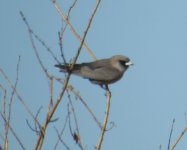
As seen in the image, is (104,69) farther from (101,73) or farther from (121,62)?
(121,62)

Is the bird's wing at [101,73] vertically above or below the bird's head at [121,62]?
below

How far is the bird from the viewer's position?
4767 mm

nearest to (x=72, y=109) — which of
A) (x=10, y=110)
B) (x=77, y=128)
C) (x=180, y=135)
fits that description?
(x=77, y=128)

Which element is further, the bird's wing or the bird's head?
the bird's head

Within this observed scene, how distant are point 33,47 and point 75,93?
0.55m

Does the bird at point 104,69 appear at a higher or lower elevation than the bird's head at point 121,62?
lower

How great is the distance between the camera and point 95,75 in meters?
4.86

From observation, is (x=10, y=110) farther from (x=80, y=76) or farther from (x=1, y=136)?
(x=80, y=76)

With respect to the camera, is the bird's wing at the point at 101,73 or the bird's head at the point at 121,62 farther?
the bird's head at the point at 121,62

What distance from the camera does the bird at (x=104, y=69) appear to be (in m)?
4.77

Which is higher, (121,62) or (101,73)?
(121,62)

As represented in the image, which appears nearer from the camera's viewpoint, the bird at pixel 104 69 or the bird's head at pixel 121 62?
the bird at pixel 104 69

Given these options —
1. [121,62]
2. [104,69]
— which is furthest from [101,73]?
[121,62]

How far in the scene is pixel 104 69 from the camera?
199 inches
